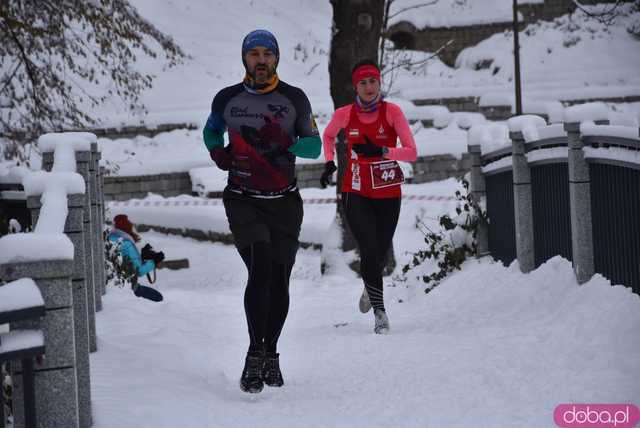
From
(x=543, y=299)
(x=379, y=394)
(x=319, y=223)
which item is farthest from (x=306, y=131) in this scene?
(x=319, y=223)

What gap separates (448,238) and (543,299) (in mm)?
3198

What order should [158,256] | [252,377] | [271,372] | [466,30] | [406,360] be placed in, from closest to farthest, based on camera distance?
1. [252,377]
2. [271,372]
3. [406,360]
4. [158,256]
5. [466,30]

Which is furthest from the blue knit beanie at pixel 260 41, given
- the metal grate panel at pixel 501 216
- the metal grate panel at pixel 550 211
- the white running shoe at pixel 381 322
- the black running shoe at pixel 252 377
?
the metal grate panel at pixel 501 216

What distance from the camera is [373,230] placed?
7.79m

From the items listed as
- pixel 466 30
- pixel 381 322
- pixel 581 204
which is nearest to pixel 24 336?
pixel 381 322

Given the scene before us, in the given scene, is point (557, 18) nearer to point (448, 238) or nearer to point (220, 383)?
point (448, 238)

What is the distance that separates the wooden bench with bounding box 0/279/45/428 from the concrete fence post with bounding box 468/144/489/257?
7.13 m

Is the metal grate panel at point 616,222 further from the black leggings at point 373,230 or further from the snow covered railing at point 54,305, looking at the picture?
the snow covered railing at point 54,305

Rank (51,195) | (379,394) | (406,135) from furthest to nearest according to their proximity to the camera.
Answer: (406,135) → (379,394) → (51,195)

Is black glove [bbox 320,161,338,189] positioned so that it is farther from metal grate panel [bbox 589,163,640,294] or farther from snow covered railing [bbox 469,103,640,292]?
metal grate panel [bbox 589,163,640,294]

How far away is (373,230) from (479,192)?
2827 millimetres

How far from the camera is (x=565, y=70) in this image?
107 feet

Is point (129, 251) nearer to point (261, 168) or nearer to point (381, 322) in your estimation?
point (381, 322)

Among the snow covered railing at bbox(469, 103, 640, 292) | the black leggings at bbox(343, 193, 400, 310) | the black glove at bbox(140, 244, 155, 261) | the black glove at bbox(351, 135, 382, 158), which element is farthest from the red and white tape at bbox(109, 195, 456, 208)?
the black glove at bbox(351, 135, 382, 158)
